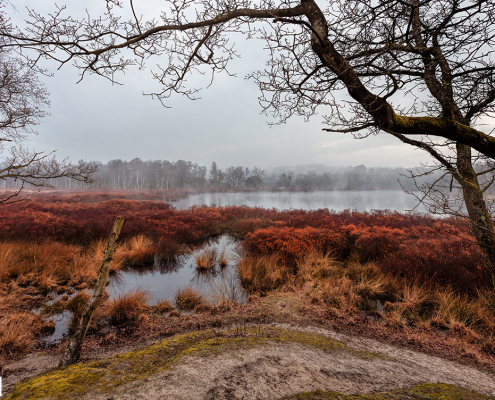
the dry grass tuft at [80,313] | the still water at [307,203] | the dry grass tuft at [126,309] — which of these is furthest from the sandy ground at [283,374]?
the still water at [307,203]

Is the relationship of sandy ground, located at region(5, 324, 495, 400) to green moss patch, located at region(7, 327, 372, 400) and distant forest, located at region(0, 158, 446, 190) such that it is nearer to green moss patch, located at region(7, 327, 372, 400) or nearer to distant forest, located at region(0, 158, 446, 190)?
green moss patch, located at region(7, 327, 372, 400)

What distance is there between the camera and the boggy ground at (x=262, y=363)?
167 centimetres

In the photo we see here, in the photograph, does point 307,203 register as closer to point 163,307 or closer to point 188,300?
point 188,300

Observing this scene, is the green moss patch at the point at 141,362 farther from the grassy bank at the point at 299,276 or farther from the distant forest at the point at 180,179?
the distant forest at the point at 180,179

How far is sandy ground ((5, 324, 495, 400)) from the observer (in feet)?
5.52

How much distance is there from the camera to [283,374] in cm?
201

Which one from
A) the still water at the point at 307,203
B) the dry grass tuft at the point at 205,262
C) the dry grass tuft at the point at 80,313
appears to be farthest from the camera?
the still water at the point at 307,203

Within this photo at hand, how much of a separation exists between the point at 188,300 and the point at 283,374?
359 cm

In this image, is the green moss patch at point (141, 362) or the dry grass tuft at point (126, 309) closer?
the green moss patch at point (141, 362)

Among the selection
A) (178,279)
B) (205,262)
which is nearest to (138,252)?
(178,279)

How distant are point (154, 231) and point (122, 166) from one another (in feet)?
234

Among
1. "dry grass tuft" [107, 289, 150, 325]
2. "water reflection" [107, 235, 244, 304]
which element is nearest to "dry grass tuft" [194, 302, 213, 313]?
"water reflection" [107, 235, 244, 304]

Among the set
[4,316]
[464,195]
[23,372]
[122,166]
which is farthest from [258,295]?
[122,166]

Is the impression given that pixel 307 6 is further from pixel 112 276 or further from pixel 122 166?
pixel 122 166
